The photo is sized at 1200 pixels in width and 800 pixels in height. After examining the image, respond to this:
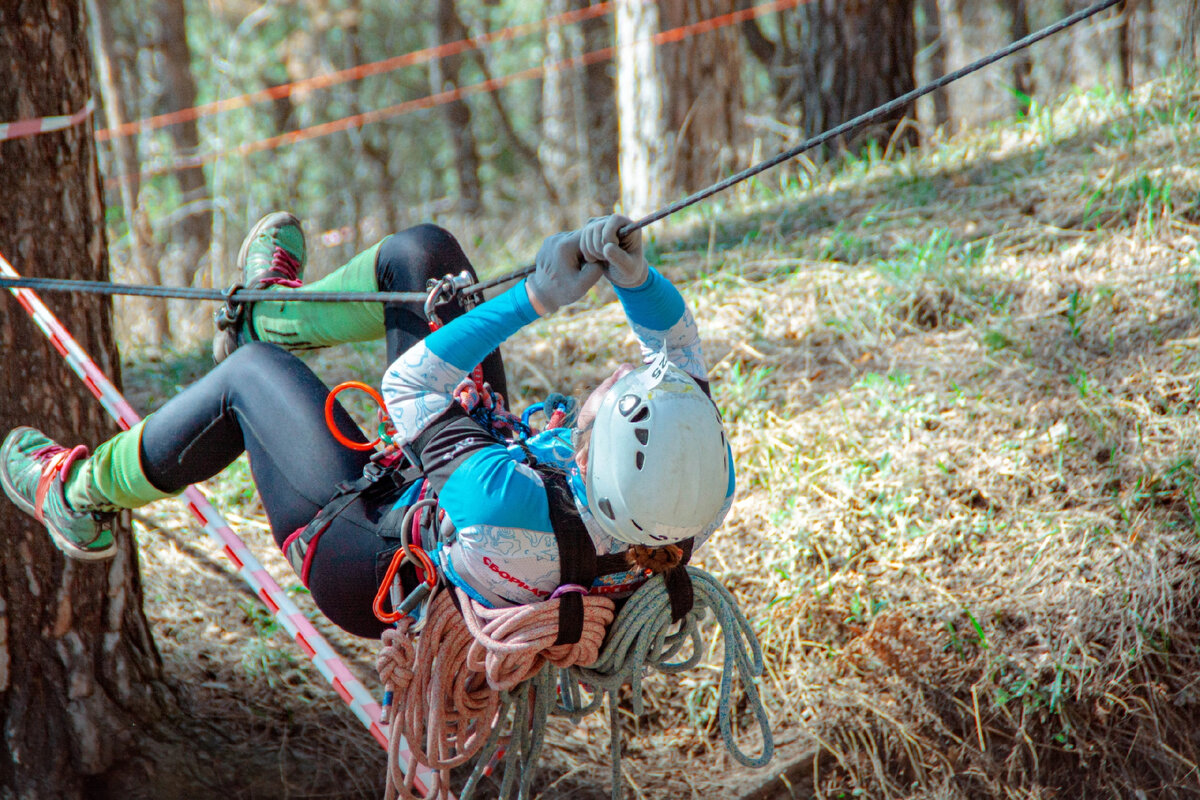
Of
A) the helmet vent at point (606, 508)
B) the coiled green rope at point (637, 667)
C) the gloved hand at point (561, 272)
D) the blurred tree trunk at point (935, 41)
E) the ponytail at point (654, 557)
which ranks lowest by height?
the blurred tree trunk at point (935, 41)

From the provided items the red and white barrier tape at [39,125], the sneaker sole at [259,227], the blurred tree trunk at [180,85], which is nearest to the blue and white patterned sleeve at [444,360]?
the sneaker sole at [259,227]

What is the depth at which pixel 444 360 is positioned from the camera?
1829mm

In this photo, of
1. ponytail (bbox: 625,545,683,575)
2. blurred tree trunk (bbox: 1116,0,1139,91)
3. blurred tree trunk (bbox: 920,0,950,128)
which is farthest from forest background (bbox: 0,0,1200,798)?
blurred tree trunk (bbox: 920,0,950,128)

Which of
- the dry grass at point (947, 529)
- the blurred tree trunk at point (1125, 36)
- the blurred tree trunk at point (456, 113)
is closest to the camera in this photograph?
the dry grass at point (947, 529)

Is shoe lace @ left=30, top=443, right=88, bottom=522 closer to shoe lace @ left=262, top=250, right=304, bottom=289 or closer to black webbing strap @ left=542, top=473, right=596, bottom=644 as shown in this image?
shoe lace @ left=262, top=250, right=304, bottom=289

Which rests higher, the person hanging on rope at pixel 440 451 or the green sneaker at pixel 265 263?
the green sneaker at pixel 265 263

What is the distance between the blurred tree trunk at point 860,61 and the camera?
5.23 meters

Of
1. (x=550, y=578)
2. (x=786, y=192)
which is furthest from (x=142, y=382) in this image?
(x=786, y=192)

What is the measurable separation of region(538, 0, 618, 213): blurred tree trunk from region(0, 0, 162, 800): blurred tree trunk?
599 centimetres

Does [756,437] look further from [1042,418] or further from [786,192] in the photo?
[786,192]

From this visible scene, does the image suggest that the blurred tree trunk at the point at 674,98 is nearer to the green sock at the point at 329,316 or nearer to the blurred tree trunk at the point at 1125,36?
the blurred tree trunk at the point at 1125,36

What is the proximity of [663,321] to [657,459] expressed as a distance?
363mm

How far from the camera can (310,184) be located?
17.6 meters

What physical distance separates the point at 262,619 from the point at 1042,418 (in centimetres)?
245
